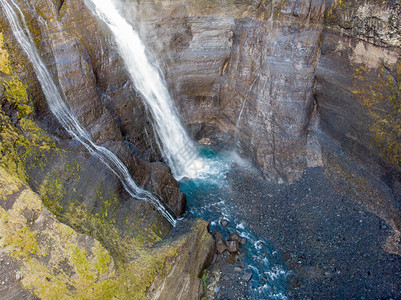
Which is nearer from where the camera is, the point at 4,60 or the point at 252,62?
the point at 4,60

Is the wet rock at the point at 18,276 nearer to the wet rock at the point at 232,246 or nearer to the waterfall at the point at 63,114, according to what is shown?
the waterfall at the point at 63,114

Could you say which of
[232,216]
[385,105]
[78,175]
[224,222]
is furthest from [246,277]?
[385,105]

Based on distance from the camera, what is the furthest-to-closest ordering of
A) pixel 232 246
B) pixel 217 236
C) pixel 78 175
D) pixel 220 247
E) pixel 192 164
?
pixel 192 164 → pixel 217 236 → pixel 232 246 → pixel 220 247 → pixel 78 175

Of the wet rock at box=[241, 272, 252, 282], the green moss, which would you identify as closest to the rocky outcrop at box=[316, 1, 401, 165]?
the wet rock at box=[241, 272, 252, 282]

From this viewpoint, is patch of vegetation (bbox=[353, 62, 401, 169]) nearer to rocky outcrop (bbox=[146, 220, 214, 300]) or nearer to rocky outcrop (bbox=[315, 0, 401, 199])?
rocky outcrop (bbox=[315, 0, 401, 199])

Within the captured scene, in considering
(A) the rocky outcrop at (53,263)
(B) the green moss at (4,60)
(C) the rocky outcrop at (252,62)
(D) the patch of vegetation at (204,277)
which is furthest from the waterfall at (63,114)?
(C) the rocky outcrop at (252,62)

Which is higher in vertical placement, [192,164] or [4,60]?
[4,60]

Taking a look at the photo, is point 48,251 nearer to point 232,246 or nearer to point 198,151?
point 232,246
